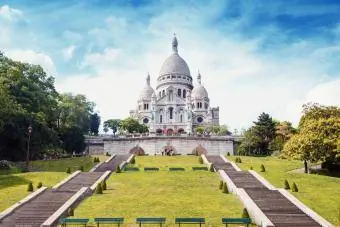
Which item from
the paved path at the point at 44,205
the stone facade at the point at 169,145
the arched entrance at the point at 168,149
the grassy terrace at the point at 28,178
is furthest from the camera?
the stone facade at the point at 169,145

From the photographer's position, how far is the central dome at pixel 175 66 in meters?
128

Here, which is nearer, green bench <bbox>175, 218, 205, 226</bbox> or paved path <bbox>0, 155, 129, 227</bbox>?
green bench <bbox>175, 218, 205, 226</bbox>

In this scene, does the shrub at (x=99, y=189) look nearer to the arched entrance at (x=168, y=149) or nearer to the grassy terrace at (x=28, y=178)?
the grassy terrace at (x=28, y=178)

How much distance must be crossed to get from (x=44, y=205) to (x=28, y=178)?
1136cm

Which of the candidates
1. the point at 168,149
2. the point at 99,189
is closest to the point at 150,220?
the point at 99,189

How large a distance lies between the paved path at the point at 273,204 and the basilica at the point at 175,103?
7074 cm

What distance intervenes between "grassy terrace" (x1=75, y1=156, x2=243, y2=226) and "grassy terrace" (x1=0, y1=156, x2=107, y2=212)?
478 centimetres

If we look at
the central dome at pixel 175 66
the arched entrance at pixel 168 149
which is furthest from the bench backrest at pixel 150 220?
the central dome at pixel 175 66

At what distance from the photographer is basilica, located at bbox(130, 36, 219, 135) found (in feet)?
374

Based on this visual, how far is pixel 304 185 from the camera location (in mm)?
36938

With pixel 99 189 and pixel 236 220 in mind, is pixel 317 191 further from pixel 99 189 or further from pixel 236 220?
pixel 99 189

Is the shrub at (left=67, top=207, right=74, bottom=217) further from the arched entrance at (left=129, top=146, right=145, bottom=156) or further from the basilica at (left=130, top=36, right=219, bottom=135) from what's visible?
the basilica at (left=130, top=36, right=219, bottom=135)

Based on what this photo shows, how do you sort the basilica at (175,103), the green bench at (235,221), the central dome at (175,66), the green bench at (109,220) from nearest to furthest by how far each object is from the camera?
the green bench at (235,221) < the green bench at (109,220) < the basilica at (175,103) < the central dome at (175,66)

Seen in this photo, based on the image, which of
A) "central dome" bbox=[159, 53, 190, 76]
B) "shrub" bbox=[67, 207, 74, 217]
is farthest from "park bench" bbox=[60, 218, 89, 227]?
"central dome" bbox=[159, 53, 190, 76]
